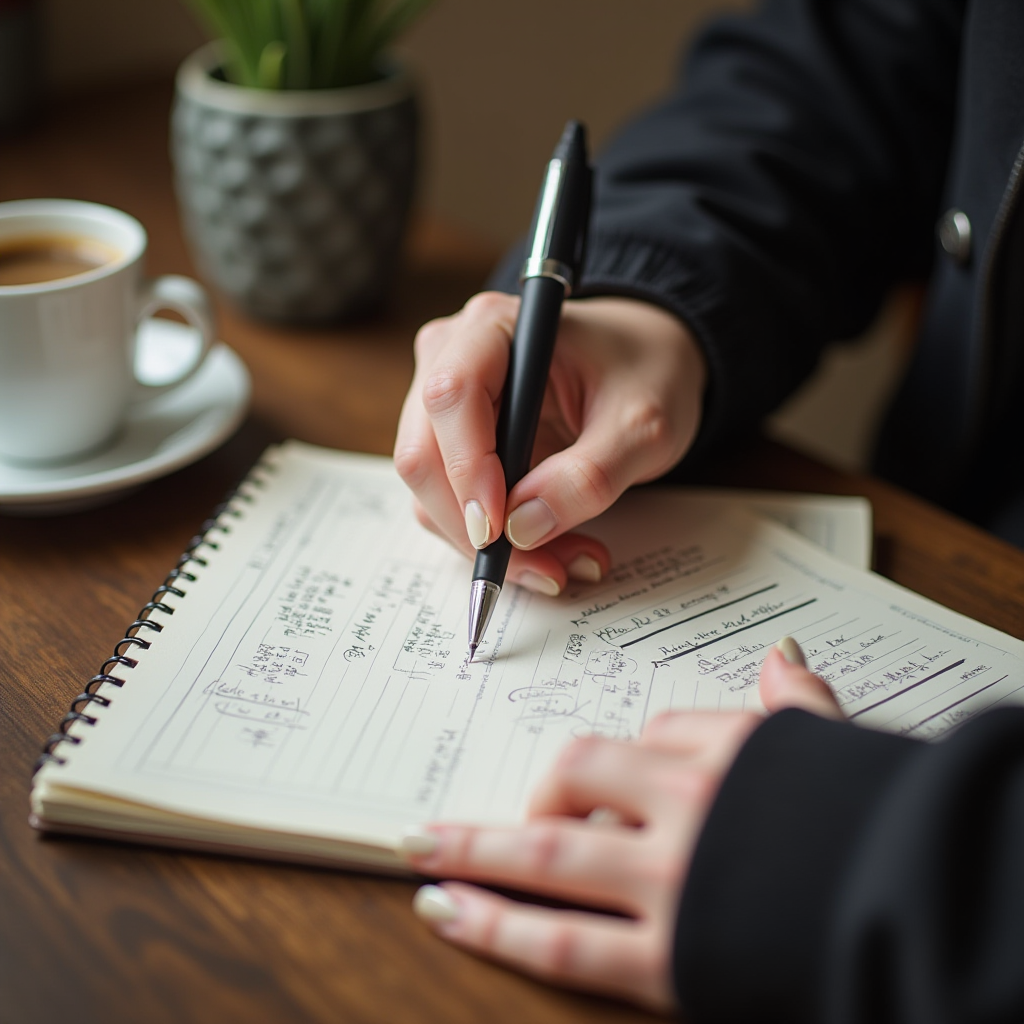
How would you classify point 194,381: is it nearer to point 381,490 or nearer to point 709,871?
point 381,490

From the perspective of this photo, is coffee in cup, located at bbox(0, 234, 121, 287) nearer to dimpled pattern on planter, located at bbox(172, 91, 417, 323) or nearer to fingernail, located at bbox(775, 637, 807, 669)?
dimpled pattern on planter, located at bbox(172, 91, 417, 323)

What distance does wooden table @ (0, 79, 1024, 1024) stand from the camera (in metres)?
0.35

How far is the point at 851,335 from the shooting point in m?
0.83

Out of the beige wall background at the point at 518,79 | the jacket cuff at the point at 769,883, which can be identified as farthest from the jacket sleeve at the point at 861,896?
the beige wall background at the point at 518,79

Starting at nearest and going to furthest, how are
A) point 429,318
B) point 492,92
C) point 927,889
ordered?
point 927,889, point 429,318, point 492,92

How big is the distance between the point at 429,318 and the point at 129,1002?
2.01 feet

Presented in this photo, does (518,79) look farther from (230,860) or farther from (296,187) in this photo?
(230,860)

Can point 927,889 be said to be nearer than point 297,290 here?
Yes

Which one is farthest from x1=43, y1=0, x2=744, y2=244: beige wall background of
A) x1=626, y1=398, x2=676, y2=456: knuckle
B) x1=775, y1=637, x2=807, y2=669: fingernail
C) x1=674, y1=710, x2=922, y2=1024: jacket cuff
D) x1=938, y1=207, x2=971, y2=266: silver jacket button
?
x1=674, y1=710, x2=922, y2=1024: jacket cuff

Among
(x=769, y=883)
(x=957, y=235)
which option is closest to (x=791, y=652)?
(x=769, y=883)

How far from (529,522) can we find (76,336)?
0.96 feet

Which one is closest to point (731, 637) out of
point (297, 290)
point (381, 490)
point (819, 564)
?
point (819, 564)

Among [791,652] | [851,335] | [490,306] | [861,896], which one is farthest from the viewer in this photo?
[851,335]

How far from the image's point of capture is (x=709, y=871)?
34cm
